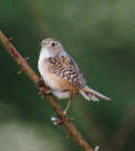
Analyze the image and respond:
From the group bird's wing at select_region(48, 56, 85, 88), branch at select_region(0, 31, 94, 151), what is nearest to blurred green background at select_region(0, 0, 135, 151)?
bird's wing at select_region(48, 56, 85, 88)

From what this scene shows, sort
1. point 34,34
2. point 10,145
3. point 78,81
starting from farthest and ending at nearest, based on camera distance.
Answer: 1. point 34,34
2. point 10,145
3. point 78,81

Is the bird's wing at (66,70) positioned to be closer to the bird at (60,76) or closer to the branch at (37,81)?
the bird at (60,76)

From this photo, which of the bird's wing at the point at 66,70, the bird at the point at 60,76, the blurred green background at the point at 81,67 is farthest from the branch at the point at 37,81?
the blurred green background at the point at 81,67

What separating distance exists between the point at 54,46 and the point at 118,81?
595 cm

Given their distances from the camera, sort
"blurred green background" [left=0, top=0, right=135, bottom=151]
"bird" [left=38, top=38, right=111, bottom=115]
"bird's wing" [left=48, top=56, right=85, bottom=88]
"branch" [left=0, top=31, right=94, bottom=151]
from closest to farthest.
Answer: "branch" [left=0, top=31, right=94, bottom=151]
"bird" [left=38, top=38, right=111, bottom=115]
"bird's wing" [left=48, top=56, right=85, bottom=88]
"blurred green background" [left=0, top=0, right=135, bottom=151]

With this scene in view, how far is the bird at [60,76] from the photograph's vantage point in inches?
195

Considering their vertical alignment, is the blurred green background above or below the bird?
below

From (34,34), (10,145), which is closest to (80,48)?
(34,34)

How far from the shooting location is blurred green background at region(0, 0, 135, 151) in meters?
10.8

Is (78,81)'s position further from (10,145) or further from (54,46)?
(10,145)

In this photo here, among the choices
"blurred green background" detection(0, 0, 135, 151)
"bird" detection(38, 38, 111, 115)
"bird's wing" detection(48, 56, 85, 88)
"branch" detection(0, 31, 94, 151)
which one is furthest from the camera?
"blurred green background" detection(0, 0, 135, 151)

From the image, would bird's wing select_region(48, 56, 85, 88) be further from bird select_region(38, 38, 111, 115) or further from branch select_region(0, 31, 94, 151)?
branch select_region(0, 31, 94, 151)

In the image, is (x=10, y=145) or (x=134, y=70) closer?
(x=10, y=145)

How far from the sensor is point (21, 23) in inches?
463
